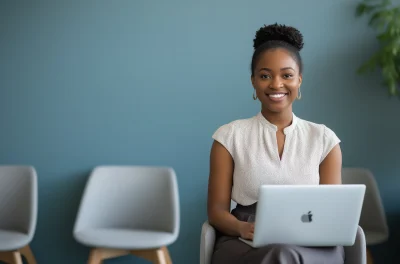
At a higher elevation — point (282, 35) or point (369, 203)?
point (282, 35)

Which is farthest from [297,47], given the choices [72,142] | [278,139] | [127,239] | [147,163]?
[72,142]

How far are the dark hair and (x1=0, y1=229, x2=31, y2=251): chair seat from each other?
6.20 feet

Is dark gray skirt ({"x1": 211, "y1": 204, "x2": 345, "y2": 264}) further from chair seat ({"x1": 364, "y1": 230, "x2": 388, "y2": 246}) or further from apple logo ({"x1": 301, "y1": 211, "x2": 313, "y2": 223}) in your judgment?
chair seat ({"x1": 364, "y1": 230, "x2": 388, "y2": 246})

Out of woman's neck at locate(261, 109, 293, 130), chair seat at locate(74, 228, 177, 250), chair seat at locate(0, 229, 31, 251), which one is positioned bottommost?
chair seat at locate(0, 229, 31, 251)

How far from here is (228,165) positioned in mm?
2006

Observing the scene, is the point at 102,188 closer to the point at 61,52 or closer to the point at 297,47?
the point at 61,52

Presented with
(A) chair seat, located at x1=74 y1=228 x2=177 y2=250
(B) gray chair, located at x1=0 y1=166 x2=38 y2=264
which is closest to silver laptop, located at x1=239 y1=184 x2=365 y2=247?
(A) chair seat, located at x1=74 y1=228 x2=177 y2=250

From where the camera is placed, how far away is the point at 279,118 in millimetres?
2035

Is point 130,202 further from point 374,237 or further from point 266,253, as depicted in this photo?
point 266,253

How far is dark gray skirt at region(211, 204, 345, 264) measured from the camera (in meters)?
1.70

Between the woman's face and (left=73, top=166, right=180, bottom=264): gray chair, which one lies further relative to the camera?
(left=73, top=166, right=180, bottom=264): gray chair

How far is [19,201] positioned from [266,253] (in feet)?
7.55

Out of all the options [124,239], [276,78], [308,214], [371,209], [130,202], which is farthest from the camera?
[130,202]

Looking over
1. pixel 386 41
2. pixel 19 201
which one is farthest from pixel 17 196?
pixel 386 41
